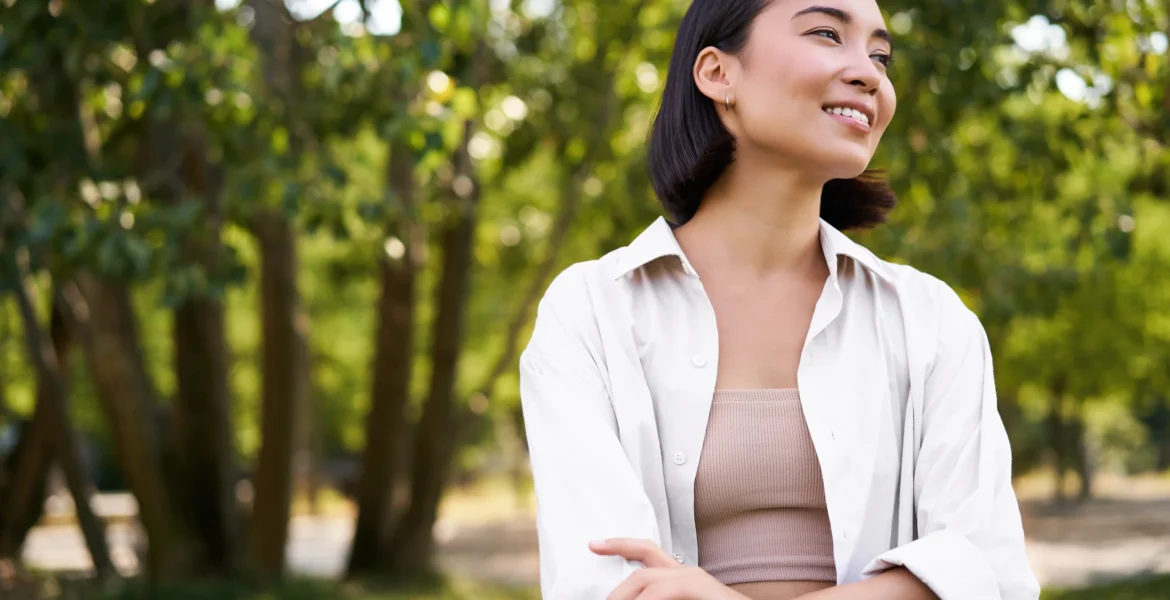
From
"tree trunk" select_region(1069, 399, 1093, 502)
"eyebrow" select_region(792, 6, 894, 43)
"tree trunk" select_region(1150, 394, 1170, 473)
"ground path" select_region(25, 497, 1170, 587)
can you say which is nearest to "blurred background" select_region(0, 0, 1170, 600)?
"ground path" select_region(25, 497, 1170, 587)

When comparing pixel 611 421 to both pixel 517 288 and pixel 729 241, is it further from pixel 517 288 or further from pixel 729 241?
pixel 517 288

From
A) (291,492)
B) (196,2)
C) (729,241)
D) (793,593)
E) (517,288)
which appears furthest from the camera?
(517,288)

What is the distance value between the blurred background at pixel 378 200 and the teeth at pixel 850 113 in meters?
3.81

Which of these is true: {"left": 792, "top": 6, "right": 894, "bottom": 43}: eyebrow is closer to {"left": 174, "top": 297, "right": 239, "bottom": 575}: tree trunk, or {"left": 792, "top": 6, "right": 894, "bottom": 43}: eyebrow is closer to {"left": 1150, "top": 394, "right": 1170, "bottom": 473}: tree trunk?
{"left": 174, "top": 297, "right": 239, "bottom": 575}: tree trunk

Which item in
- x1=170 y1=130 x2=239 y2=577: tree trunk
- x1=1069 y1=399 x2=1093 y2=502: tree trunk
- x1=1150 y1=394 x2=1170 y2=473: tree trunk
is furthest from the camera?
x1=1150 y1=394 x2=1170 y2=473: tree trunk

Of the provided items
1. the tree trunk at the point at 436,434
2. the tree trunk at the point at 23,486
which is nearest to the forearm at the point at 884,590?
the tree trunk at the point at 436,434

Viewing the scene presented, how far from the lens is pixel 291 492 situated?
11.9 m

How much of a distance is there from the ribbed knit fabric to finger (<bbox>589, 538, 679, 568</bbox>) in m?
0.16

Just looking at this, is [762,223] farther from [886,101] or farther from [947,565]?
[947,565]

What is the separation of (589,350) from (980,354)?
614 mm

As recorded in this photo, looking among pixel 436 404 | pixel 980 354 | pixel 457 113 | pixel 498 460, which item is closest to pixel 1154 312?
pixel 436 404

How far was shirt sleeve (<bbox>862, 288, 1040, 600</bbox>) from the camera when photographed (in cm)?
192

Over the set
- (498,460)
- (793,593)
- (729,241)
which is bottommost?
(498,460)

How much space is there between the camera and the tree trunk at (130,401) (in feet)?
35.1
